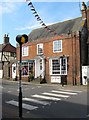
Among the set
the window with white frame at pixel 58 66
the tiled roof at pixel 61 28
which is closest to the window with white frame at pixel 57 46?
the window with white frame at pixel 58 66

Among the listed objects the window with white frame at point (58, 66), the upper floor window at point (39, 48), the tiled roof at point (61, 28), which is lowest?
the window with white frame at point (58, 66)

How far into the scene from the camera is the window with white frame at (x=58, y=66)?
103 feet

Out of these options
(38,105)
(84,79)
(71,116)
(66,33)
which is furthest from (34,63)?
(71,116)

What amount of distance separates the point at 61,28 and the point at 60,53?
413 centimetres

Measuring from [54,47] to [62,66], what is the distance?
2.95 m

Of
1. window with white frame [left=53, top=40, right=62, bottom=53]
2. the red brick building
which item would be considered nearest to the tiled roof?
the red brick building

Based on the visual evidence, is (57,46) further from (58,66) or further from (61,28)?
(61,28)

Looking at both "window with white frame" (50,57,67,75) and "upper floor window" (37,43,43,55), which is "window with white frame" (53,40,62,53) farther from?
"upper floor window" (37,43,43,55)

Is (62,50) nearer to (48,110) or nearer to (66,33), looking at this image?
(66,33)

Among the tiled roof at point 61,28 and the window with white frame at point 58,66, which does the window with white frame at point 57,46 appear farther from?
the tiled roof at point 61,28

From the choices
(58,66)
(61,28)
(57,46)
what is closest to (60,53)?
(57,46)

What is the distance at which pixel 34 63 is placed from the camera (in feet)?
116

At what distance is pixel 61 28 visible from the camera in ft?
113

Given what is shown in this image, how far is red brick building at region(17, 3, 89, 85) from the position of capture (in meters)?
30.3
